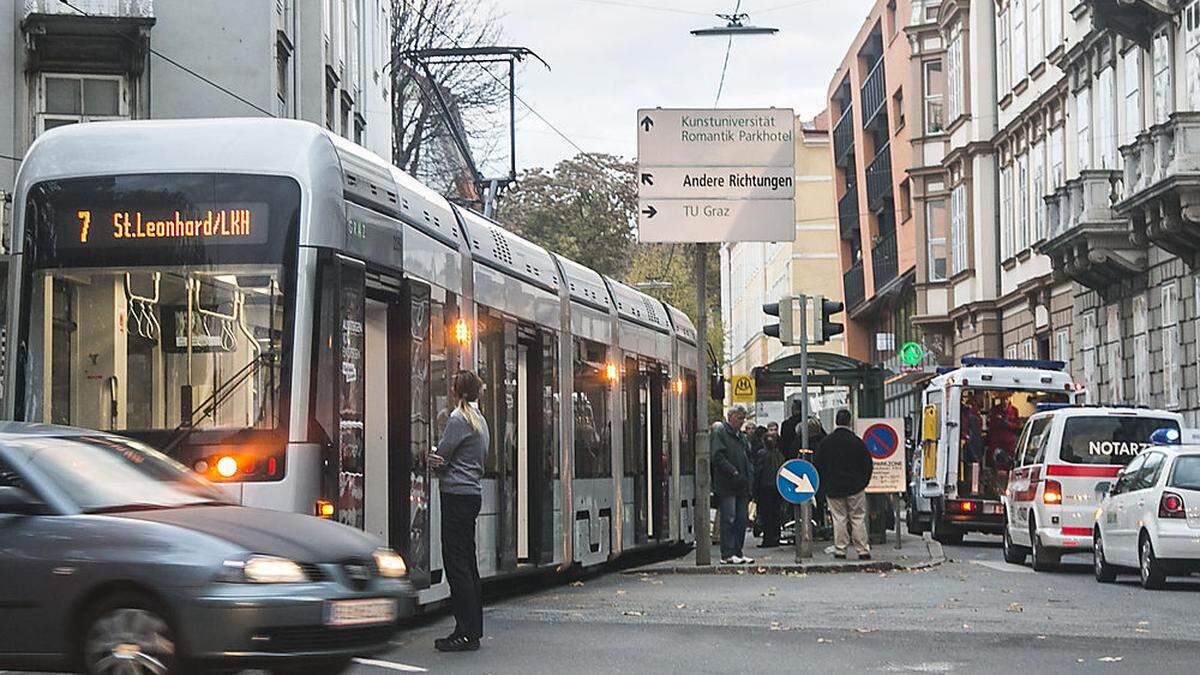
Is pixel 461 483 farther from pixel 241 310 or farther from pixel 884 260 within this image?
pixel 884 260

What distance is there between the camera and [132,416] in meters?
12.7

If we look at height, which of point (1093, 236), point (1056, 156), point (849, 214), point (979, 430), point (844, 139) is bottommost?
point (979, 430)

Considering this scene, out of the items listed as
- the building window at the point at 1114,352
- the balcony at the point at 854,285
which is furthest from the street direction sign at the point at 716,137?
the balcony at the point at 854,285

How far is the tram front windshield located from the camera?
1270 centimetres

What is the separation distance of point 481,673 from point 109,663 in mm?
2837

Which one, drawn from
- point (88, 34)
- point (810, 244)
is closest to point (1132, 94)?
point (88, 34)

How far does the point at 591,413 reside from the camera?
2205cm

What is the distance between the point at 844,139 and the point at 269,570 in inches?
2665

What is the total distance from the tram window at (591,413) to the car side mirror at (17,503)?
37.0 feet

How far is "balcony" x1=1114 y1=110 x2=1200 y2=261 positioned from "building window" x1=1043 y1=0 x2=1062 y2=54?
8.70 meters

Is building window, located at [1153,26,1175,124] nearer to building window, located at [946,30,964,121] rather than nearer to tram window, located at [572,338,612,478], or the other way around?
tram window, located at [572,338,612,478]

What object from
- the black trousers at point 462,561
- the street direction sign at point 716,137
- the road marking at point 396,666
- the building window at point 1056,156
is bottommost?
the road marking at point 396,666

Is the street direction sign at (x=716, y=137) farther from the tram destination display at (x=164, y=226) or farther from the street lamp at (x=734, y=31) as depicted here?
Answer: the tram destination display at (x=164, y=226)

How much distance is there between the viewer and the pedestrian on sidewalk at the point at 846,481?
2512cm
